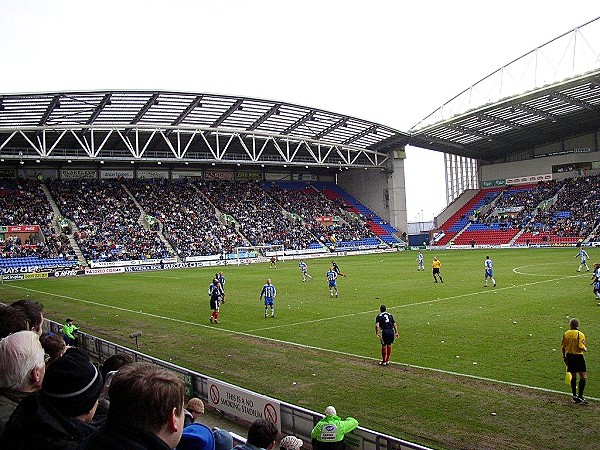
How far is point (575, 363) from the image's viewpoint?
10.3m

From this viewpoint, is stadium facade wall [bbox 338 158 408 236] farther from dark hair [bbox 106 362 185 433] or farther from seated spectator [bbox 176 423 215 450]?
dark hair [bbox 106 362 185 433]

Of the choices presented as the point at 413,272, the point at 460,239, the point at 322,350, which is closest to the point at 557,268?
the point at 413,272

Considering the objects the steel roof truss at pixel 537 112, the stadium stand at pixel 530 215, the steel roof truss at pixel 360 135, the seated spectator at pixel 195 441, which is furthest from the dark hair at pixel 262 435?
the stadium stand at pixel 530 215

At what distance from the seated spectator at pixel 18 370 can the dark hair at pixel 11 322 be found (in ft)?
5.98

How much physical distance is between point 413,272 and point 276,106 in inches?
943

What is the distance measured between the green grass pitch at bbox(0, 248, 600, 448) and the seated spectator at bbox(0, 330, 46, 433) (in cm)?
682

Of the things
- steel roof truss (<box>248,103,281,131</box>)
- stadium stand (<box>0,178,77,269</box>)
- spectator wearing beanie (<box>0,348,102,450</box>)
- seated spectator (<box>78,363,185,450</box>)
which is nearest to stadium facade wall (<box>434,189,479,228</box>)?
steel roof truss (<box>248,103,281,131</box>)

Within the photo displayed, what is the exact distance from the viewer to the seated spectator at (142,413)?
8.37 feet

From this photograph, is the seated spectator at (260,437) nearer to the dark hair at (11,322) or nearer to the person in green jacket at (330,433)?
the person in green jacket at (330,433)

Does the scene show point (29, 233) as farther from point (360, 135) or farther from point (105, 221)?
point (360, 135)

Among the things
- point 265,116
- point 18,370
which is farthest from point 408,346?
point 265,116

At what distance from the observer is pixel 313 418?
8.53 m

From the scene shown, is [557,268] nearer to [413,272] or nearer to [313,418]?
[413,272]

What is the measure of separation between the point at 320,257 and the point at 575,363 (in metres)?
55.4
